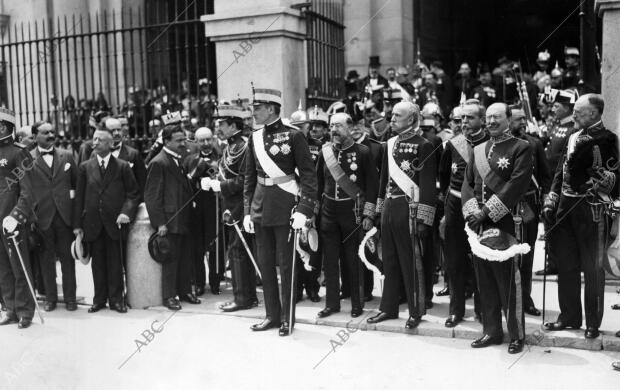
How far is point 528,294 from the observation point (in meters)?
7.53

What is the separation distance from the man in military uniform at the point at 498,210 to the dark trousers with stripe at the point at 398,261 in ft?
2.49

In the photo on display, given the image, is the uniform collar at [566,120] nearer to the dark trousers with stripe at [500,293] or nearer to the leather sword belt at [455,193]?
the leather sword belt at [455,193]

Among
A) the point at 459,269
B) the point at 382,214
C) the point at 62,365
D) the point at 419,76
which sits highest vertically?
the point at 419,76

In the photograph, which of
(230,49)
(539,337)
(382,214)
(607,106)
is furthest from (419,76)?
(539,337)

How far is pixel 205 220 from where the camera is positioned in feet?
30.2

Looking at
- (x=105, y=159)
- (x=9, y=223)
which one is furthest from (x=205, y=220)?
(x=9, y=223)

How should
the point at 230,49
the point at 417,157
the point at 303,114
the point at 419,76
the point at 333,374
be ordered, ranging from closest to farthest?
the point at 333,374, the point at 417,157, the point at 303,114, the point at 230,49, the point at 419,76

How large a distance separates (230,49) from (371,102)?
2.64 meters

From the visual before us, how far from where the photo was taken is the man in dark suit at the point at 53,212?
8.51 meters

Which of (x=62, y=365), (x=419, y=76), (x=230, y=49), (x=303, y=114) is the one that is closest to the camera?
(x=62, y=365)

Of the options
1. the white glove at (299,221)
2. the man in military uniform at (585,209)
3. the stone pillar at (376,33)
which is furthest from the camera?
the stone pillar at (376,33)

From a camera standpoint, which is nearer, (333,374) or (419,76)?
(333,374)

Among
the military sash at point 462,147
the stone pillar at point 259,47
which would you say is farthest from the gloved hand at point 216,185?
the military sash at point 462,147

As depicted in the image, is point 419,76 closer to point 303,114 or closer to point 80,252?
point 303,114
